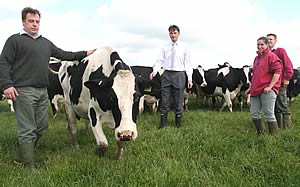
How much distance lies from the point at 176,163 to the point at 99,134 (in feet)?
4.39

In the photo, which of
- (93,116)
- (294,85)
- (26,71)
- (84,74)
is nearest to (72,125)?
(84,74)

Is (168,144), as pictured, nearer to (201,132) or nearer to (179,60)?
(201,132)

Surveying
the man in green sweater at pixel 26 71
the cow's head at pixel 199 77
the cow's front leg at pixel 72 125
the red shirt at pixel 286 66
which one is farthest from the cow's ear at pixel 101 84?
the cow's head at pixel 199 77

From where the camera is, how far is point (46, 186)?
405cm

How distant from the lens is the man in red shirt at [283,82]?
775 centimetres

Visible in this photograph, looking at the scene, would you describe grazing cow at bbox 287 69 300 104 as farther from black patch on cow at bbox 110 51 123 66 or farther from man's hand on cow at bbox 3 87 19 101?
man's hand on cow at bbox 3 87 19 101

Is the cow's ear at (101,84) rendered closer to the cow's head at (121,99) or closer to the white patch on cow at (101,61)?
the cow's head at (121,99)

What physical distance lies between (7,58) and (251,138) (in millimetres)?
3996

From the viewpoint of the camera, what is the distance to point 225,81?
15.2 metres

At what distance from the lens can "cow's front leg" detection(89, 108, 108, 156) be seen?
5410 mm

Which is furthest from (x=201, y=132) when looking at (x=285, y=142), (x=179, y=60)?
(x=179, y=60)

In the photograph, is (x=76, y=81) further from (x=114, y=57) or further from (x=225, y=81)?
(x=225, y=81)

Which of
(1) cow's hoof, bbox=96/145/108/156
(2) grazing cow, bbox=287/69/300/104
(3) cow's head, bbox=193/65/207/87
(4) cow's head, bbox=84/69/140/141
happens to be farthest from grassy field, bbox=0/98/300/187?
(2) grazing cow, bbox=287/69/300/104

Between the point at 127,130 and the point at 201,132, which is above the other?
the point at 127,130
